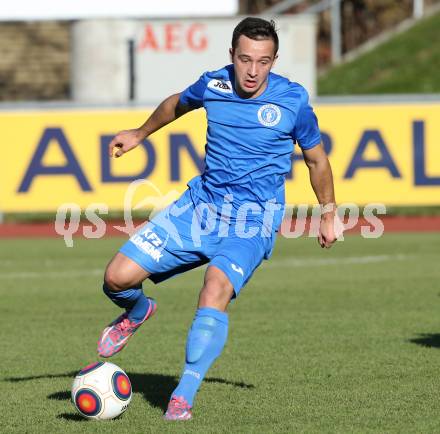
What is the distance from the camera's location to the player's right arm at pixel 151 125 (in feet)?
24.0

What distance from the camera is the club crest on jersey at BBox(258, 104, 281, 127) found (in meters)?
6.84

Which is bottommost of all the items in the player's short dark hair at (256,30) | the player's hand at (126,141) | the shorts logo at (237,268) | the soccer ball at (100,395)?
the soccer ball at (100,395)

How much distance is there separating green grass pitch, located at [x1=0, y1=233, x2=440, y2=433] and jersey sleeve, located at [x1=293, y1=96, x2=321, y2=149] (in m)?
1.47

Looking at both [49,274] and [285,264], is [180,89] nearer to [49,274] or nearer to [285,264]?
[285,264]

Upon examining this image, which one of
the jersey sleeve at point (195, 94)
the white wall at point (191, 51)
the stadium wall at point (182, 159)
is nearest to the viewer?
the jersey sleeve at point (195, 94)

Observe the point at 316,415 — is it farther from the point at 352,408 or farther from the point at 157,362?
the point at 157,362

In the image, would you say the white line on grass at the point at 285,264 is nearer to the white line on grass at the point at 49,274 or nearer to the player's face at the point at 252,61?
the white line on grass at the point at 49,274

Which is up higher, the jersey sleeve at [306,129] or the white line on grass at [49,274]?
the jersey sleeve at [306,129]

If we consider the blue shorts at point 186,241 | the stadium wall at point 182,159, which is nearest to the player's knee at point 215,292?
the blue shorts at point 186,241

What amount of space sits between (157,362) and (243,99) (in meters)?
2.43

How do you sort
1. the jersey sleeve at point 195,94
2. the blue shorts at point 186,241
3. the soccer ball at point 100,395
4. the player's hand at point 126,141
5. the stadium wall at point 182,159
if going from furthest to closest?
the stadium wall at point 182,159
the player's hand at point 126,141
the jersey sleeve at point 195,94
the blue shorts at point 186,241
the soccer ball at point 100,395

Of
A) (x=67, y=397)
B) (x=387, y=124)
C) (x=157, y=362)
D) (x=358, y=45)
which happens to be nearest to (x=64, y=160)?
(x=387, y=124)

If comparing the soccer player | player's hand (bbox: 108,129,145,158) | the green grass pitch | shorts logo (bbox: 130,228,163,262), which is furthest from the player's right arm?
the green grass pitch

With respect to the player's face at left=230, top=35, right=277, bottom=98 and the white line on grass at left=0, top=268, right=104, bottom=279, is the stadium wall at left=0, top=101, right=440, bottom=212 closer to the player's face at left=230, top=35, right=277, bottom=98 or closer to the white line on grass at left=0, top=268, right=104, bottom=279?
the white line on grass at left=0, top=268, right=104, bottom=279
